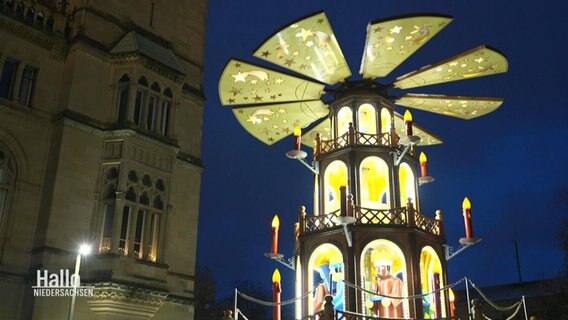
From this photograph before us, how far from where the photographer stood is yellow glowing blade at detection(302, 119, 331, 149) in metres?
25.6

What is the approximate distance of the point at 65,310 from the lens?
17656 millimetres

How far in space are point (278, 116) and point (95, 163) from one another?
26.9ft

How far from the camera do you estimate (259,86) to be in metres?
A: 22.2

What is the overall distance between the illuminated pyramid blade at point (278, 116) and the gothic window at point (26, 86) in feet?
26.5

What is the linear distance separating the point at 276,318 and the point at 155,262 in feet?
15.3

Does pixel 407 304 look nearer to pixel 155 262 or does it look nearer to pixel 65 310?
pixel 155 262

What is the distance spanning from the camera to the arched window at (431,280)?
19.0m

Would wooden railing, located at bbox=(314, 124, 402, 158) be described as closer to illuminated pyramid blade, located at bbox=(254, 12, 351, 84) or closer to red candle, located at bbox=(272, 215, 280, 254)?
illuminated pyramid blade, located at bbox=(254, 12, 351, 84)

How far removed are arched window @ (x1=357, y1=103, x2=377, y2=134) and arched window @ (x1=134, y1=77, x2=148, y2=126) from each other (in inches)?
320

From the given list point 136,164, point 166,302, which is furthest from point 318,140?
point 166,302

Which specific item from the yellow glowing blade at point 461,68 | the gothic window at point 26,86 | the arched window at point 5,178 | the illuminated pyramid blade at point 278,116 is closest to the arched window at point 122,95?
the gothic window at point 26,86

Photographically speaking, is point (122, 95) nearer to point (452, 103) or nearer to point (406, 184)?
point (406, 184)

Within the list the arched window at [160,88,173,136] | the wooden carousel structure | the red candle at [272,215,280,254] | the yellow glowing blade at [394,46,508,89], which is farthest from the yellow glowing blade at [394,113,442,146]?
the arched window at [160,88,173,136]

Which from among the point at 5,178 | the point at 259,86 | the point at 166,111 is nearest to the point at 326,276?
the point at 259,86
